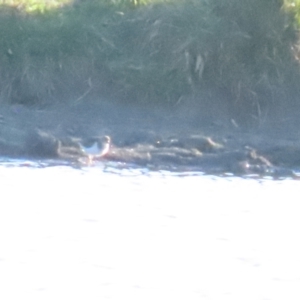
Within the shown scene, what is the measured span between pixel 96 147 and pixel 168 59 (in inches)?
→ 90.6

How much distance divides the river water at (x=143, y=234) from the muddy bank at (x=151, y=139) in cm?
37

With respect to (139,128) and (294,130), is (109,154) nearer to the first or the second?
(139,128)

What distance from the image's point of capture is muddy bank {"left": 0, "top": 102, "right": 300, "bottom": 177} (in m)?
15.2

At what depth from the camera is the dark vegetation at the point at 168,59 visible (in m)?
16.8

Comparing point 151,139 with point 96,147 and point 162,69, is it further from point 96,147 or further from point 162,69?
point 162,69

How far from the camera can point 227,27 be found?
663 inches

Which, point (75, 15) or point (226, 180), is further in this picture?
point (75, 15)

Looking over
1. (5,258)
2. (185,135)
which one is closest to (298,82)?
(185,135)

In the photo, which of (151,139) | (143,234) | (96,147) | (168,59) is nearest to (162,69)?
(168,59)

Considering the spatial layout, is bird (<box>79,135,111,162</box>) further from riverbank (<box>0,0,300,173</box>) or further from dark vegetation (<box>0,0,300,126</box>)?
dark vegetation (<box>0,0,300,126</box>)

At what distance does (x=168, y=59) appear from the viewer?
55.5 ft

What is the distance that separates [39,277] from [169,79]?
7.10m

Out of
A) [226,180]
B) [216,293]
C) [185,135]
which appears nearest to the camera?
[216,293]

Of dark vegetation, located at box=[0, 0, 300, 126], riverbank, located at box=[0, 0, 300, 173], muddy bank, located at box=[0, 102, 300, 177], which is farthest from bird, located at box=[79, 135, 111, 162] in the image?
dark vegetation, located at box=[0, 0, 300, 126]
